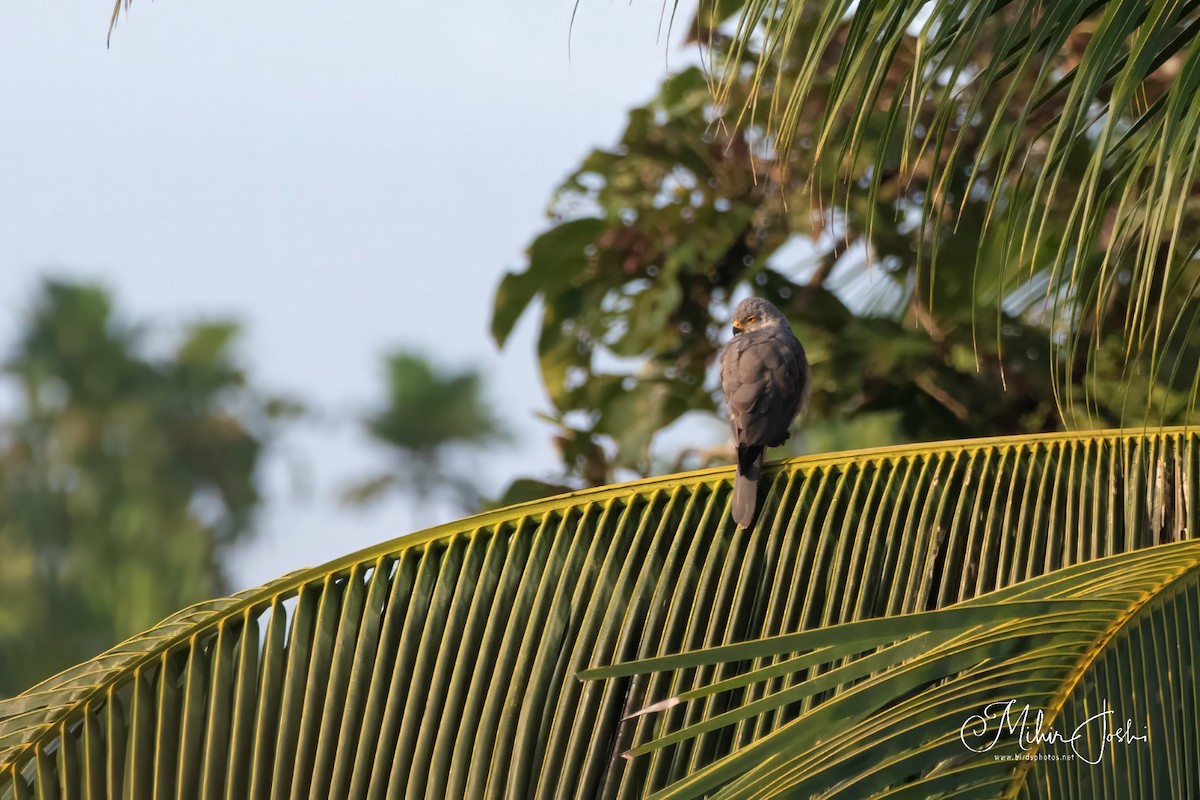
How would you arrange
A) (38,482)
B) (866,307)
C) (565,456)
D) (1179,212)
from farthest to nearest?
(38,482)
(866,307)
(565,456)
(1179,212)

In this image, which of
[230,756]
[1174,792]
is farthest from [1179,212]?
[230,756]

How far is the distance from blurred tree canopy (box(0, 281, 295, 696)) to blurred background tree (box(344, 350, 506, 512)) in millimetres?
4780

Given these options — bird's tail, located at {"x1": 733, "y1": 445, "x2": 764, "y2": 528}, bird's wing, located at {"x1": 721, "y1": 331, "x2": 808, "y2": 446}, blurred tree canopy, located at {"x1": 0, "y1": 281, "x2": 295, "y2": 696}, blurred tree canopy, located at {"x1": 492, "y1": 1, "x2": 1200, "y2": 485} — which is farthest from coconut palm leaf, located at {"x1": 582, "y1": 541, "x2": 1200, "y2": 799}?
blurred tree canopy, located at {"x1": 0, "y1": 281, "x2": 295, "y2": 696}

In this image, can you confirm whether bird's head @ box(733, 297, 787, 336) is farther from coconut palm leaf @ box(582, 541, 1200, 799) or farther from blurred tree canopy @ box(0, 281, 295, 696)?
blurred tree canopy @ box(0, 281, 295, 696)

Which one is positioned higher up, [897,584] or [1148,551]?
[897,584]

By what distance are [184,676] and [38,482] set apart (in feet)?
99.0

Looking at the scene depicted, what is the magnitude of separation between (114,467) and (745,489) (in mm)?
31035

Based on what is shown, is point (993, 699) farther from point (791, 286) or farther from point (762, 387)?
point (791, 286)

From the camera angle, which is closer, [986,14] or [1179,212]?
[1179,212]

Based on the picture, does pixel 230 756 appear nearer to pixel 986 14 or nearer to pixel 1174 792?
pixel 1174 792

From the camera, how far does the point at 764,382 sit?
12.4 ft

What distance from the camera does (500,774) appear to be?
2.42 m

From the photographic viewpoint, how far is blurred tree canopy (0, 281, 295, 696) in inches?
1130

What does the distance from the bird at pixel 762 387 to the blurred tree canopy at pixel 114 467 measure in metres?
26.4
